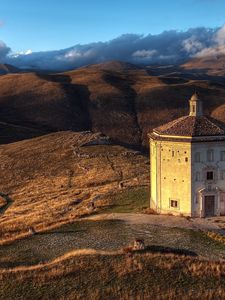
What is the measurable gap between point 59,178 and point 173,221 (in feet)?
99.9

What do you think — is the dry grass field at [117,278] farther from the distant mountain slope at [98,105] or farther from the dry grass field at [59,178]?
the distant mountain slope at [98,105]

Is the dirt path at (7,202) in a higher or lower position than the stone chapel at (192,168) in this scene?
lower

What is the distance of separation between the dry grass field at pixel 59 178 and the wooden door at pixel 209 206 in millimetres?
11049

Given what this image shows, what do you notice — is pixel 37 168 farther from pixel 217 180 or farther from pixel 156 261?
pixel 156 261

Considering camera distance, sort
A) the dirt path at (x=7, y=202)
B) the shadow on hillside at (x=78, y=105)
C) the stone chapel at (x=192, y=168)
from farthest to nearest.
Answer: the shadow on hillside at (x=78, y=105), the dirt path at (x=7, y=202), the stone chapel at (x=192, y=168)

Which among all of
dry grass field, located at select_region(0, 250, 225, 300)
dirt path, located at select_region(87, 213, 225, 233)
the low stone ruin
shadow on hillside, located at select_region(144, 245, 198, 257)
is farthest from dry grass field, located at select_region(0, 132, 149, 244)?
shadow on hillside, located at select_region(144, 245, 198, 257)

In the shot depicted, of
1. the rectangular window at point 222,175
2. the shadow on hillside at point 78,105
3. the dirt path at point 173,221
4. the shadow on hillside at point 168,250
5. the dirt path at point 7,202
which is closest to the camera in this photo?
the shadow on hillside at point 168,250

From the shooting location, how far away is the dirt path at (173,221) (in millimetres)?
36562

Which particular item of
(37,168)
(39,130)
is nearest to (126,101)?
(39,130)

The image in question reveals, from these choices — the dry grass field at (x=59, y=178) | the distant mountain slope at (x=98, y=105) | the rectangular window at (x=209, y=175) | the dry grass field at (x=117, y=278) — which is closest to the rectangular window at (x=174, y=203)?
the rectangular window at (x=209, y=175)

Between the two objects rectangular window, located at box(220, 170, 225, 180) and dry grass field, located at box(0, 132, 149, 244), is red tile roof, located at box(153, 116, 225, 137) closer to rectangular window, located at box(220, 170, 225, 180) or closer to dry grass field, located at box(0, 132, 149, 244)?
rectangular window, located at box(220, 170, 225, 180)

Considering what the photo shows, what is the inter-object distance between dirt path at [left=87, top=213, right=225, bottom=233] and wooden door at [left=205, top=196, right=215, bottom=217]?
2.42 feet

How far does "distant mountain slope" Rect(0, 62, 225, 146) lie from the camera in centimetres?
14338

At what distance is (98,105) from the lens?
163000 millimetres
